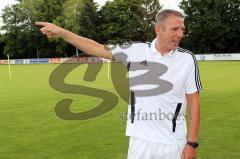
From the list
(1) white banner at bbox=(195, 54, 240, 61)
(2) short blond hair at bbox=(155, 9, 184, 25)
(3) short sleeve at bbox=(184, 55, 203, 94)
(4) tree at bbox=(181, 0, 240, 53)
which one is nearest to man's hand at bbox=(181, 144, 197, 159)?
(3) short sleeve at bbox=(184, 55, 203, 94)

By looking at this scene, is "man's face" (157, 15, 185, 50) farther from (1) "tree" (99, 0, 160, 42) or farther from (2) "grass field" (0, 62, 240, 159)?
(1) "tree" (99, 0, 160, 42)

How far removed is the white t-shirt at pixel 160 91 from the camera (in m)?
4.48

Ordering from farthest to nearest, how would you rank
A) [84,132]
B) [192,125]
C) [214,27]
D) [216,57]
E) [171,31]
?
[214,27], [216,57], [84,132], [192,125], [171,31]

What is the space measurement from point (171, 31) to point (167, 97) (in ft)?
2.08

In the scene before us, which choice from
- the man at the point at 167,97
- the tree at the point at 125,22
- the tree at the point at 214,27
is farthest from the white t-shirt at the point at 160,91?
the tree at the point at 125,22

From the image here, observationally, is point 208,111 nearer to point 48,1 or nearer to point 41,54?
point 41,54

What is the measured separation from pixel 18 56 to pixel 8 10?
13.8 m

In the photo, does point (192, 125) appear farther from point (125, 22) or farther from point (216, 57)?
point (125, 22)

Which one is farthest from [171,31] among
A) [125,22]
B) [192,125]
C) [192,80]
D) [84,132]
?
[125,22]

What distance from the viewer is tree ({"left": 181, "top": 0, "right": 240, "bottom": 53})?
7394 cm

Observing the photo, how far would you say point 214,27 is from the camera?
74.4 meters

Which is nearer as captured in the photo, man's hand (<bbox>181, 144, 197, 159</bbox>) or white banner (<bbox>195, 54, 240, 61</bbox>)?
man's hand (<bbox>181, 144, 197, 159</bbox>)

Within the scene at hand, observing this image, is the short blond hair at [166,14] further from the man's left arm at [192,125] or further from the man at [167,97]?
the man's left arm at [192,125]

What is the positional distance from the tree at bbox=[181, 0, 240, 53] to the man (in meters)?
69.8
